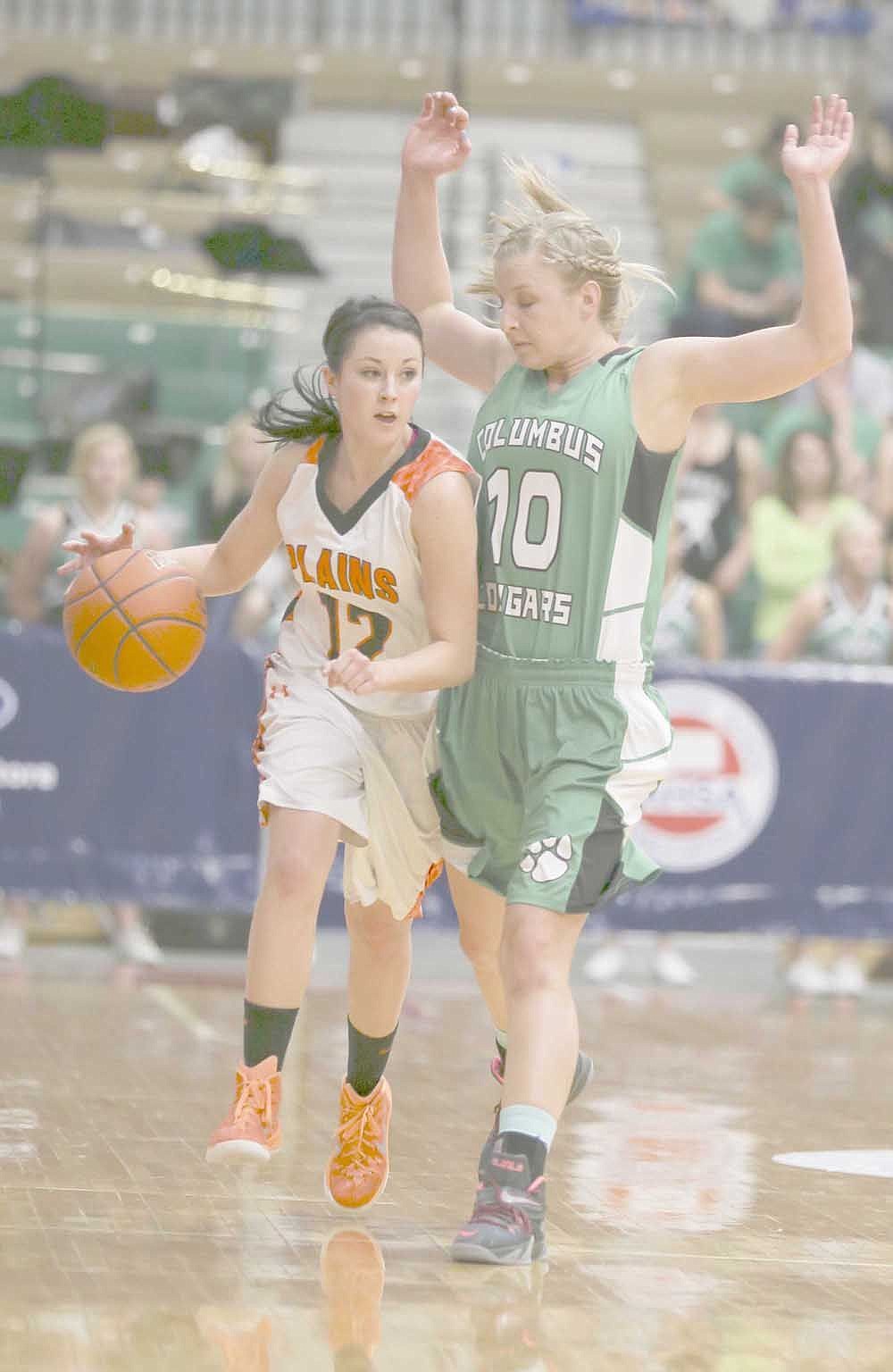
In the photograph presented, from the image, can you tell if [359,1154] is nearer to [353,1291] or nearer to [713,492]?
[353,1291]

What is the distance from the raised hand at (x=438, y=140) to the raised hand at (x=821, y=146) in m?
0.90

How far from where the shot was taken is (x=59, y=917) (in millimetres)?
10047

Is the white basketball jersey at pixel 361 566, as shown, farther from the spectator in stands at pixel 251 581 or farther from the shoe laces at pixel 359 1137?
the spectator in stands at pixel 251 581

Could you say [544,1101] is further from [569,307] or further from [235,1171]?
[569,307]

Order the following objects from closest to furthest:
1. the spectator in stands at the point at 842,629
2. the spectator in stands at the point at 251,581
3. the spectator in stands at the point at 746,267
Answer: the spectator in stands at the point at 842,629
the spectator in stands at the point at 251,581
the spectator in stands at the point at 746,267

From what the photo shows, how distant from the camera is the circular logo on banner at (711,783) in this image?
928 centimetres

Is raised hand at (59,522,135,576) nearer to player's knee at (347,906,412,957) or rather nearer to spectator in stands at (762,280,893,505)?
player's knee at (347,906,412,957)

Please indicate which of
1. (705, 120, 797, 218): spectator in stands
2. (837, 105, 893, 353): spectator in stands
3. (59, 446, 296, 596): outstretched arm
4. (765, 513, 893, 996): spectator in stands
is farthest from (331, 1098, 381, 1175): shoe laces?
(705, 120, 797, 218): spectator in stands

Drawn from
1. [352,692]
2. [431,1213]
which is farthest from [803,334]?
[431,1213]

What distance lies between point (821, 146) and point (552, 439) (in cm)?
72

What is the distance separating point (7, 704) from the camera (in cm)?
916

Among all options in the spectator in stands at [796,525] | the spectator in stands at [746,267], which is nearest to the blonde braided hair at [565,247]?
the spectator in stands at [796,525]

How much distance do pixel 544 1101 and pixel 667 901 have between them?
17.6 feet

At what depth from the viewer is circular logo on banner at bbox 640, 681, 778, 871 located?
928 cm
